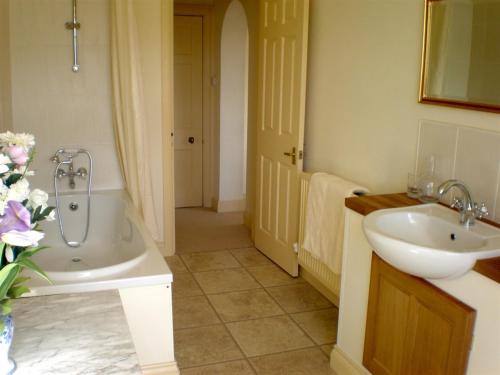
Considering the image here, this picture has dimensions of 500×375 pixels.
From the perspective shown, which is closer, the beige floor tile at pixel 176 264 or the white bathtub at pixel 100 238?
the white bathtub at pixel 100 238

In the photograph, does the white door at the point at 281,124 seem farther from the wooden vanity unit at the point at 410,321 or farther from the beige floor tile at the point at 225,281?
the wooden vanity unit at the point at 410,321

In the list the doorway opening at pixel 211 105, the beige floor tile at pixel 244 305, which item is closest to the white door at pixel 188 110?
the doorway opening at pixel 211 105

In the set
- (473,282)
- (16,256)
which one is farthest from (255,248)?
(16,256)

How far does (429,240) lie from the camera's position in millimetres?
2246

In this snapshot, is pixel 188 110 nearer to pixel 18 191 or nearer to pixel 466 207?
pixel 466 207

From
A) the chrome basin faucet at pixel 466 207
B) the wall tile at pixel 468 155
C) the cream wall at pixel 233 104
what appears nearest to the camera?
the chrome basin faucet at pixel 466 207

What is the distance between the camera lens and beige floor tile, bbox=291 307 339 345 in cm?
315

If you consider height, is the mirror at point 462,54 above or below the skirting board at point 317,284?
above

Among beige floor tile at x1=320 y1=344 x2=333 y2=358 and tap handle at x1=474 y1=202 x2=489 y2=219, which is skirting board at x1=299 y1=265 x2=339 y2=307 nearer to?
beige floor tile at x1=320 y1=344 x2=333 y2=358

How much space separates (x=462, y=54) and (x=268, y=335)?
180 centimetres

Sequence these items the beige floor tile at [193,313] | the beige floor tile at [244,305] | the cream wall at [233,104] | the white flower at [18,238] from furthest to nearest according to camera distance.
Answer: the cream wall at [233,104] → the beige floor tile at [244,305] → the beige floor tile at [193,313] → the white flower at [18,238]

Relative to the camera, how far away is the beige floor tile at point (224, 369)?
9.09 feet

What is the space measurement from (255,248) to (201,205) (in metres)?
1.50

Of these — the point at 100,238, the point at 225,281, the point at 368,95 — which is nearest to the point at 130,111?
the point at 100,238
